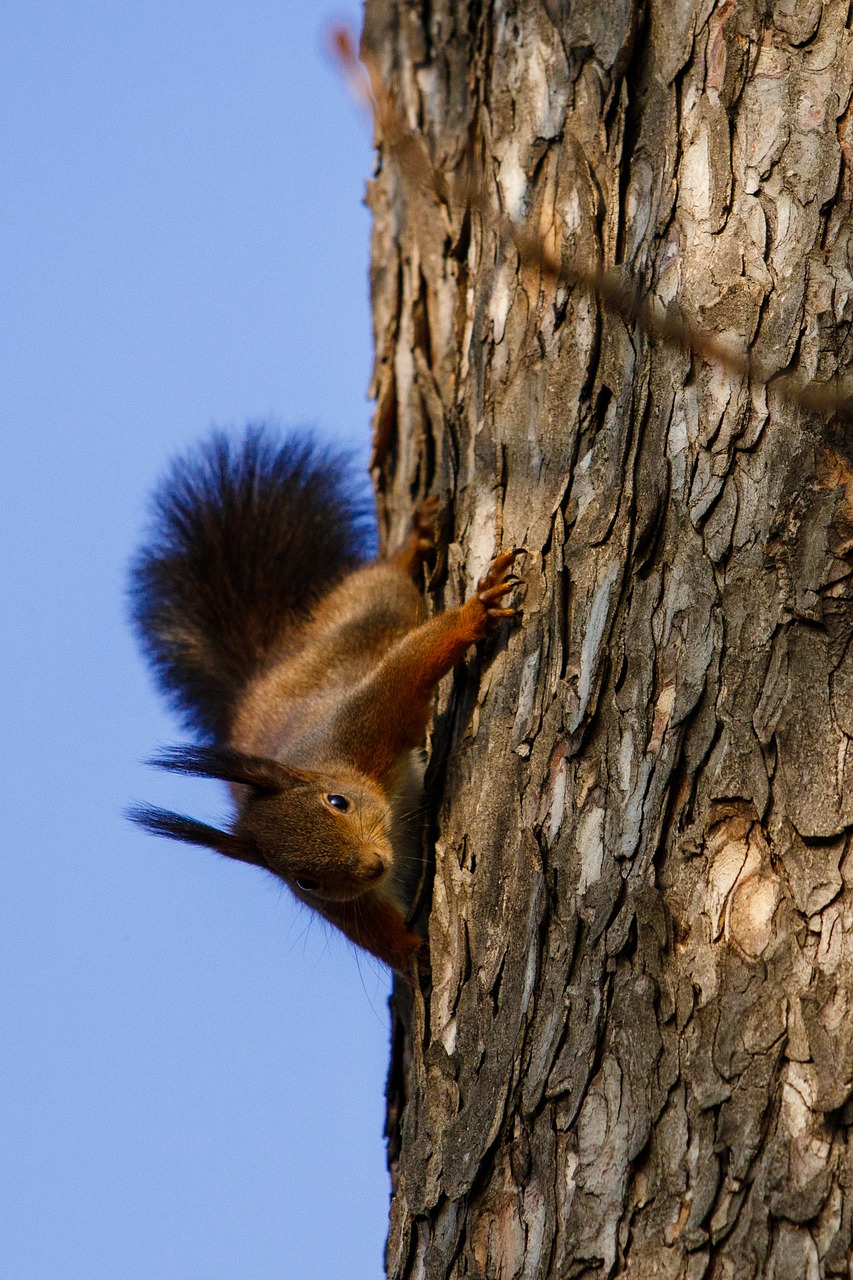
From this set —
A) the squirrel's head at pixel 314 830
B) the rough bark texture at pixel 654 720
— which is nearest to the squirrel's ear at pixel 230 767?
the squirrel's head at pixel 314 830

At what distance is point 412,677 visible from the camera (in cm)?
348

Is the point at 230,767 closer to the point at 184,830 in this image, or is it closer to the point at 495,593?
the point at 184,830

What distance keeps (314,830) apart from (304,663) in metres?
0.83

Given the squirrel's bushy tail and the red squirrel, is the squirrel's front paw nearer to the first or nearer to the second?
the red squirrel

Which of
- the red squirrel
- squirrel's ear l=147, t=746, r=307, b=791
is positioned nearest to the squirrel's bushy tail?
the red squirrel

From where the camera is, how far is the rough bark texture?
82.0 inches

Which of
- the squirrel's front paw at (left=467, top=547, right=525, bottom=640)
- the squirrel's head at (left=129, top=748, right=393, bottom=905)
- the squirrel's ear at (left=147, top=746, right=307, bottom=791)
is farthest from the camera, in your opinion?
the squirrel's head at (left=129, top=748, right=393, bottom=905)

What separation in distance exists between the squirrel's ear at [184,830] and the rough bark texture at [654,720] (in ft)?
2.83

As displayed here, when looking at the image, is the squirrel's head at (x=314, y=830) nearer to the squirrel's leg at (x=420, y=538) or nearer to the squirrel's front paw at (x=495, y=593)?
the squirrel's leg at (x=420, y=538)

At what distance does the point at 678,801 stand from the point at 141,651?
313 cm

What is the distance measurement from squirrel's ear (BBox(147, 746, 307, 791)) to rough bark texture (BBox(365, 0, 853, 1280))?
68cm

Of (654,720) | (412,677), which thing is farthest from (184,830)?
(654,720)

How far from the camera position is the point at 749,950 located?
2.16 metres

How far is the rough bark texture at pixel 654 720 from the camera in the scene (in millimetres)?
2082
